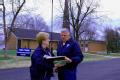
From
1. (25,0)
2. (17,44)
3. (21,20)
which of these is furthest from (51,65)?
(17,44)

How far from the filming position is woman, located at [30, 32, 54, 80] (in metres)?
6.89

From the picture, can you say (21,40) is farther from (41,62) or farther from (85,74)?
(41,62)

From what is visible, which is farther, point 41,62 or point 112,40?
point 112,40

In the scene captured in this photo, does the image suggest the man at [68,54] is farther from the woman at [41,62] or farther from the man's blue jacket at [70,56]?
the woman at [41,62]

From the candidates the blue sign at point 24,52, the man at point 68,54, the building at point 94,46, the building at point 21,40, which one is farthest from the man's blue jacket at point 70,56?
the building at point 94,46

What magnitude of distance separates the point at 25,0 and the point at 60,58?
31.3 meters

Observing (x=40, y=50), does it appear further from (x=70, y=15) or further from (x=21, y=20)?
(x=70, y=15)

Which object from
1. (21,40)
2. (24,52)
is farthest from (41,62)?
(21,40)

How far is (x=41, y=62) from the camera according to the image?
6879mm

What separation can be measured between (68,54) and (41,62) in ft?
3.70

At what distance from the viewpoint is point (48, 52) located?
7129 mm

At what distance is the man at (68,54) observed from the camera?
309 inches

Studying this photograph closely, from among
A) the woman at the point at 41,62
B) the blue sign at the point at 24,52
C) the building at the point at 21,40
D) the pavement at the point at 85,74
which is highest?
the building at the point at 21,40

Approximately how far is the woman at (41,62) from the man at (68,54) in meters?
0.83
